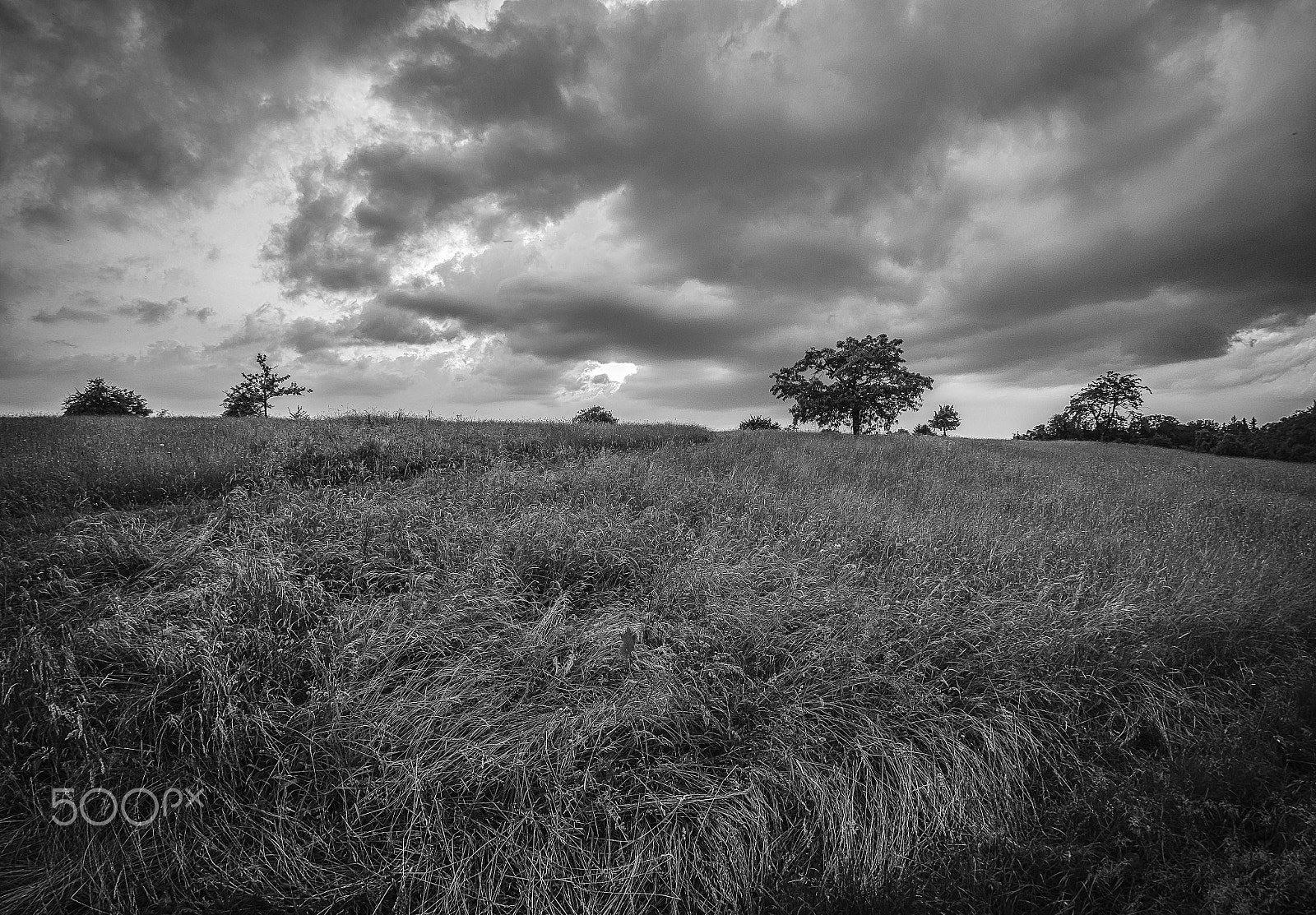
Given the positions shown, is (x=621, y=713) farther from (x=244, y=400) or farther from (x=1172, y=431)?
(x=1172, y=431)

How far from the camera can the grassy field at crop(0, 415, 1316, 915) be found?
263 centimetres

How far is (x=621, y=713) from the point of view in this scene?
335 cm

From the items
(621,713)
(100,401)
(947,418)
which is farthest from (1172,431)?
(100,401)

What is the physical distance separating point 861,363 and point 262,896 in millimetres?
28474

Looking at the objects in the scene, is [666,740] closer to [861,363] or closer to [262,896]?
[262,896]

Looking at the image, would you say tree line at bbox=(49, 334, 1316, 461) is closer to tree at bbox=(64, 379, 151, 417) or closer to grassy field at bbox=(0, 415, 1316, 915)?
tree at bbox=(64, 379, 151, 417)

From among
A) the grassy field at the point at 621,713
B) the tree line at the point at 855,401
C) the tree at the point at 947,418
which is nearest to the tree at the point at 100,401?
the tree line at the point at 855,401

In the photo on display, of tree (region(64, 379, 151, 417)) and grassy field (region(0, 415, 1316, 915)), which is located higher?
tree (region(64, 379, 151, 417))

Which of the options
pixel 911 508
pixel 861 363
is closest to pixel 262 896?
pixel 911 508

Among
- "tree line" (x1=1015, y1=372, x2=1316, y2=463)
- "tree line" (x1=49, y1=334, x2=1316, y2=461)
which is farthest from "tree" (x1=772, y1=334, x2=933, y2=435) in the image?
"tree line" (x1=1015, y1=372, x2=1316, y2=463)

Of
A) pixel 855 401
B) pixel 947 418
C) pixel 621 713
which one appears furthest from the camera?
pixel 947 418

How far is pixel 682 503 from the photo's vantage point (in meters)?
7.05

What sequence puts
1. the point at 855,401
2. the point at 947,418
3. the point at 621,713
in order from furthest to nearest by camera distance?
1. the point at 947,418
2. the point at 855,401
3. the point at 621,713

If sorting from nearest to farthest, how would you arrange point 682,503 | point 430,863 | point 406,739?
point 430,863
point 406,739
point 682,503
